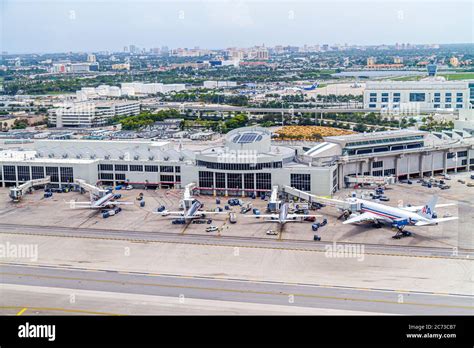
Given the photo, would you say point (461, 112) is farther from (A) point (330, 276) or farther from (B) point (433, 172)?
(A) point (330, 276)

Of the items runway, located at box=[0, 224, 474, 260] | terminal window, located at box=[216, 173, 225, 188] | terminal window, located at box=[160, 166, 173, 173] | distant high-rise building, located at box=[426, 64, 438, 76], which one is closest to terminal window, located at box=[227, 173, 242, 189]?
terminal window, located at box=[216, 173, 225, 188]

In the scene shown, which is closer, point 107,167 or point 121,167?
point 121,167

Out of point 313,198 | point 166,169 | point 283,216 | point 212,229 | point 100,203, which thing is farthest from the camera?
point 166,169

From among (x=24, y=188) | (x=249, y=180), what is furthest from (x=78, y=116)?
(x=249, y=180)

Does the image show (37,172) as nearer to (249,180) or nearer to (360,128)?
(249,180)

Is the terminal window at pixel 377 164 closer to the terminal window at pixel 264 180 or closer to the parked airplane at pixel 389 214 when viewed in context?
the terminal window at pixel 264 180

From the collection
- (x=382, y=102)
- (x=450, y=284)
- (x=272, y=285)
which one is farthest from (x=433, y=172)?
(x=382, y=102)
